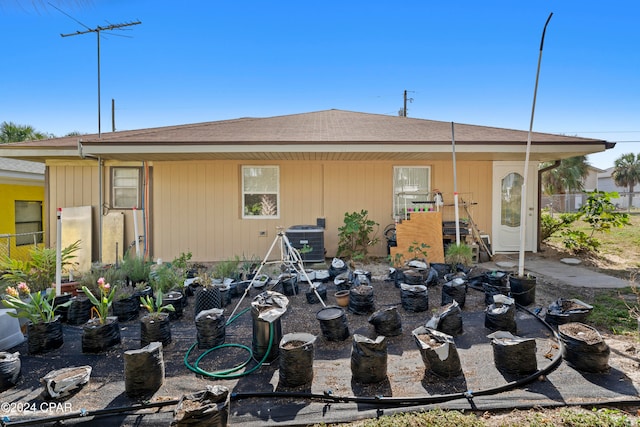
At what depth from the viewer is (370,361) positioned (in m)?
2.29

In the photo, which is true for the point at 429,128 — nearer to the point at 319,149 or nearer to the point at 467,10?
the point at 467,10

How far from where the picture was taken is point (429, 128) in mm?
7617

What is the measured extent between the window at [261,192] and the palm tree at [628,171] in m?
37.2

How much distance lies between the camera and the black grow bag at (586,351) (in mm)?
2322

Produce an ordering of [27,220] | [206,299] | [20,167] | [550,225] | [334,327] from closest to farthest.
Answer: [334,327], [206,299], [550,225], [20,167], [27,220]

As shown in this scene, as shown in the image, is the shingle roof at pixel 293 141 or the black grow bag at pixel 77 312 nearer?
the black grow bag at pixel 77 312

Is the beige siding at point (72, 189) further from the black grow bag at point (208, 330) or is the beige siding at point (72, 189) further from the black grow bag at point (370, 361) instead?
the black grow bag at point (370, 361)

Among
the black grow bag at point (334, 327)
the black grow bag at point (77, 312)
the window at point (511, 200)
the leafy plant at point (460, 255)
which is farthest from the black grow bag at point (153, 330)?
the window at point (511, 200)

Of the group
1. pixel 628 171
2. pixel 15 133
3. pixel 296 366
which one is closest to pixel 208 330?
pixel 296 366

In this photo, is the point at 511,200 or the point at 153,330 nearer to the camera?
the point at 153,330

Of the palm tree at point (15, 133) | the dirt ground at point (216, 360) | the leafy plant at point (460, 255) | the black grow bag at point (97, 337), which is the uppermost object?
the palm tree at point (15, 133)

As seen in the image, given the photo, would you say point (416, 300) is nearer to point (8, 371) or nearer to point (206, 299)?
point (206, 299)

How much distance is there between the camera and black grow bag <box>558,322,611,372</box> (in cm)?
232

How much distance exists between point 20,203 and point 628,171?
141ft
